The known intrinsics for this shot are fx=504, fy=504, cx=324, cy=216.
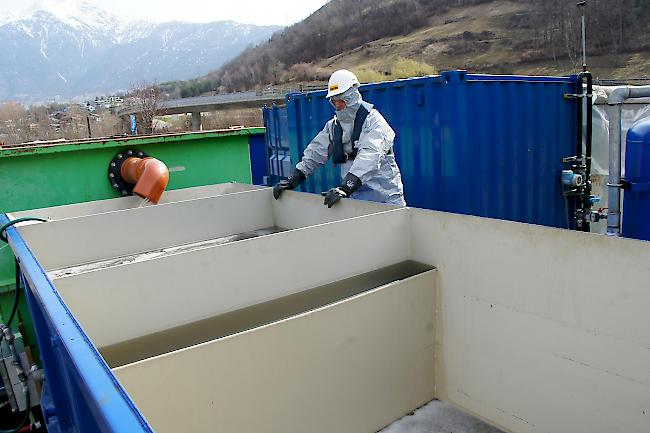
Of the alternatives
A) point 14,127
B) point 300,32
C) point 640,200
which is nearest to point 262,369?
point 640,200

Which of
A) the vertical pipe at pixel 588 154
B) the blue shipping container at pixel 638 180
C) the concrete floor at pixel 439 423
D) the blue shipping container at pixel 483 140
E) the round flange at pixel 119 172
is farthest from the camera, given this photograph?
the round flange at pixel 119 172

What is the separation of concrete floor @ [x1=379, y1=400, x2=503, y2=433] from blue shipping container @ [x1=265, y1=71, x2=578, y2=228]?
184 centimetres

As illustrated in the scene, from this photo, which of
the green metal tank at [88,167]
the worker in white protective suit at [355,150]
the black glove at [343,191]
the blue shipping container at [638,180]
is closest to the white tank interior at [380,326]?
the black glove at [343,191]

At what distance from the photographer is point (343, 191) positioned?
3256 mm

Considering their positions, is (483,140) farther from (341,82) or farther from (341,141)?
(341,82)

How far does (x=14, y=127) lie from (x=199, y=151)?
37.8m

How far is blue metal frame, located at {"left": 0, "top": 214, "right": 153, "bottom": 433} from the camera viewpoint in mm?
958

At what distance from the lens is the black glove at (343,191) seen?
324 cm

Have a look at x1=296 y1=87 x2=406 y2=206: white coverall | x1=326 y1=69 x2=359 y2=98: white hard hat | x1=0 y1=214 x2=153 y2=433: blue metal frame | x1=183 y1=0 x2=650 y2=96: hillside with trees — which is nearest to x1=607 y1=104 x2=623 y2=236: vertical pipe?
x1=296 y1=87 x2=406 y2=206: white coverall

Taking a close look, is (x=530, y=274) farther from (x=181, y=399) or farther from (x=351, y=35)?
(x=351, y=35)

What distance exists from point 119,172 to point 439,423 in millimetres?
3679

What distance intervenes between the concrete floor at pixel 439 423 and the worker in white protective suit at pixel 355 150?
1366 mm

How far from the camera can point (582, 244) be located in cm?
211

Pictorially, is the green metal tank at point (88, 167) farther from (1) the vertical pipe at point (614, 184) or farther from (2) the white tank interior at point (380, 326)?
(1) the vertical pipe at point (614, 184)
